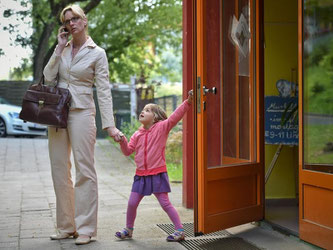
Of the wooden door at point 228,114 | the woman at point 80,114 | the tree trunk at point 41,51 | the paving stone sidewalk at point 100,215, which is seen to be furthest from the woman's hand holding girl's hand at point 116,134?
the tree trunk at point 41,51

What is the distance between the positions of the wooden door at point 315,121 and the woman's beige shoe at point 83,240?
5.67ft

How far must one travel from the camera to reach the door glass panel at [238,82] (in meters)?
5.07

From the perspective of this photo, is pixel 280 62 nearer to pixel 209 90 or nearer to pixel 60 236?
pixel 209 90

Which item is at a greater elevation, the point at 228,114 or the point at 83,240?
the point at 228,114

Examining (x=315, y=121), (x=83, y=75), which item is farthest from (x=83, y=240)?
(x=315, y=121)

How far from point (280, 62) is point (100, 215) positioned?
2.67 meters

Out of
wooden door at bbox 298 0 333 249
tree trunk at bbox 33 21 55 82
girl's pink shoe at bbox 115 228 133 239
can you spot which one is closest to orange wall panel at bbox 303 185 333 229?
wooden door at bbox 298 0 333 249

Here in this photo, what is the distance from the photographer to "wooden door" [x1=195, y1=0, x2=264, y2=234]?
462 cm

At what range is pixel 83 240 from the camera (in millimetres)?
4543

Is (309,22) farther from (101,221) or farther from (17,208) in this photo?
(17,208)

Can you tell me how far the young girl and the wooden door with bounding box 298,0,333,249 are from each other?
99cm

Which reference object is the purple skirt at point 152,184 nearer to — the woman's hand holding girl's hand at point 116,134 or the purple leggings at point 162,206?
the purple leggings at point 162,206

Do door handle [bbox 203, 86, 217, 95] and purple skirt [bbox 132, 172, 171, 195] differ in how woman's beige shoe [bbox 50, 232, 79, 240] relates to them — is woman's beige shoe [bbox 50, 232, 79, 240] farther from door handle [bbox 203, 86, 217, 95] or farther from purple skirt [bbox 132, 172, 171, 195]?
door handle [bbox 203, 86, 217, 95]

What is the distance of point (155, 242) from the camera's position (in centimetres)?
469
